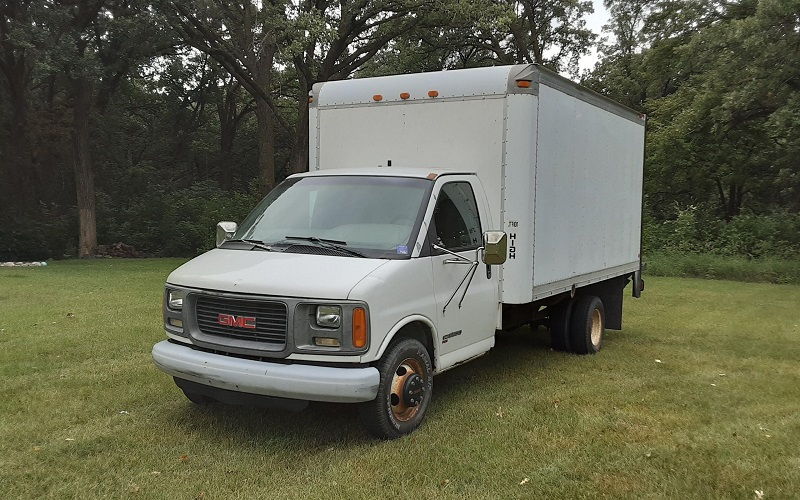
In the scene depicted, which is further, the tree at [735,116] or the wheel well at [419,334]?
the tree at [735,116]

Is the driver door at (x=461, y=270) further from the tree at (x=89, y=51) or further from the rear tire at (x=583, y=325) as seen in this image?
the tree at (x=89, y=51)

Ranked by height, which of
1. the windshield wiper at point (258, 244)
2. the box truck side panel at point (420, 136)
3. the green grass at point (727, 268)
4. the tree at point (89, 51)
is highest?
the tree at point (89, 51)

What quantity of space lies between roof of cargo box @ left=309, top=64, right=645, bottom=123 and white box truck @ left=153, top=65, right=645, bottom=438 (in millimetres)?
14

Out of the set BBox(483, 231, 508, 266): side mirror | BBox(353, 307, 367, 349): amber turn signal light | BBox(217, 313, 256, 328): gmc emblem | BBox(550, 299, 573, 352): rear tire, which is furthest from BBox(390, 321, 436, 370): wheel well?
BBox(550, 299, 573, 352): rear tire

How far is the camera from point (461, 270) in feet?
19.0

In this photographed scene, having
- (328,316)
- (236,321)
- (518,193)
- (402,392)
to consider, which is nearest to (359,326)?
(328,316)

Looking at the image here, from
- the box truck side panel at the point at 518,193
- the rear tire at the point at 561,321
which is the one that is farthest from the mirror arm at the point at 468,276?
the rear tire at the point at 561,321

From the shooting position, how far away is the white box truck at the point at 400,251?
15.4ft

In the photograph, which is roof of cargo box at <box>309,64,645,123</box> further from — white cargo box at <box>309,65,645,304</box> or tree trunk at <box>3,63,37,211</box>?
tree trunk at <box>3,63,37,211</box>

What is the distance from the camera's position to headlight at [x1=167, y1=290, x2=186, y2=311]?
5199 mm

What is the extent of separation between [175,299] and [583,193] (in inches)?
181

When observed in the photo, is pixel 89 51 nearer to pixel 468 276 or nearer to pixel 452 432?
pixel 468 276

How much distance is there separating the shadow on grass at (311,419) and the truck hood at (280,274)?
117 cm

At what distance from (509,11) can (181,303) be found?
54.5 feet
